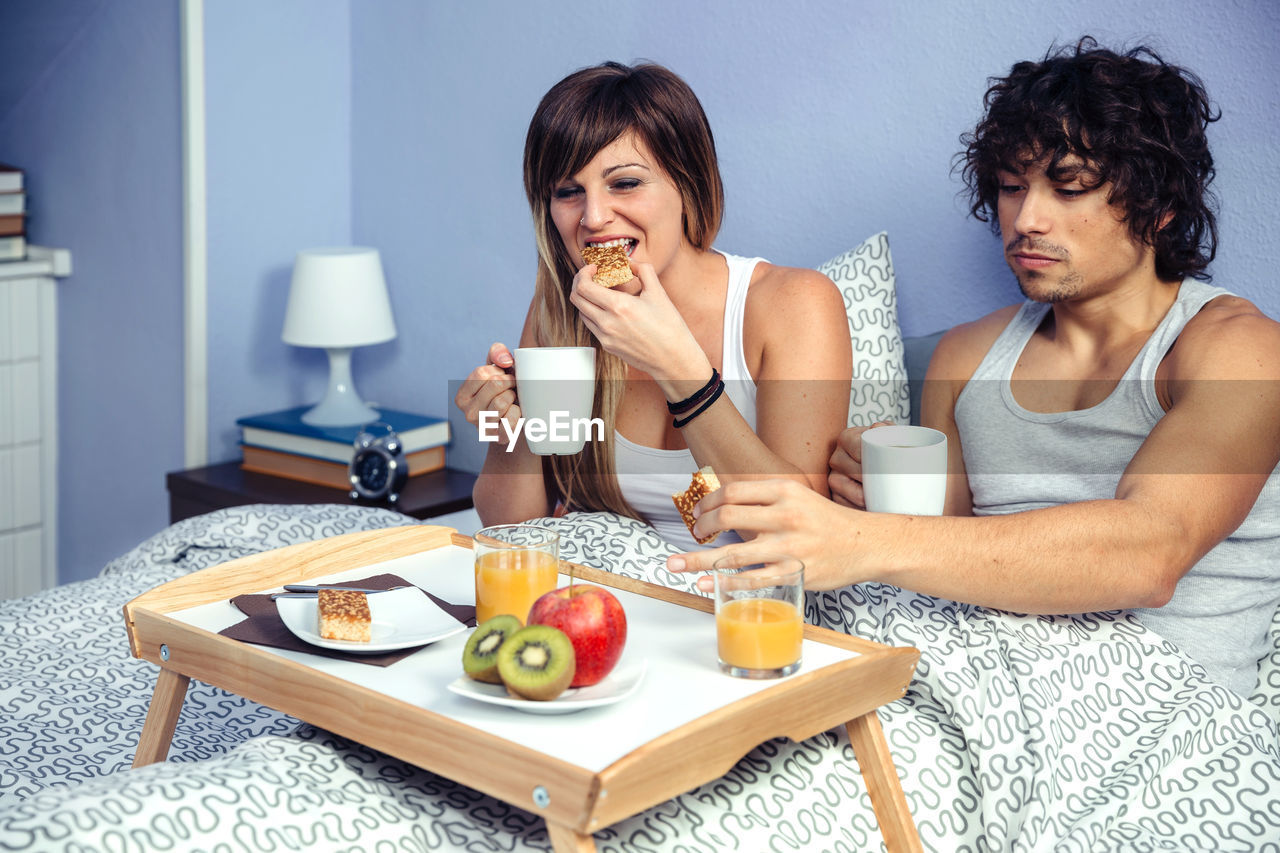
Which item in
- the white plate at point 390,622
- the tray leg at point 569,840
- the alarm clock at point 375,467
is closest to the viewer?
the tray leg at point 569,840

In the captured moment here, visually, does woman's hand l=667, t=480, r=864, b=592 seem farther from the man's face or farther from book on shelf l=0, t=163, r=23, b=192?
book on shelf l=0, t=163, r=23, b=192

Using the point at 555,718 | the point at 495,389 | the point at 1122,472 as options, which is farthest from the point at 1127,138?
the point at 555,718

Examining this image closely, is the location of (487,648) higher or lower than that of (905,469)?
lower

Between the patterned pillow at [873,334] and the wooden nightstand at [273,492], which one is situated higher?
the patterned pillow at [873,334]

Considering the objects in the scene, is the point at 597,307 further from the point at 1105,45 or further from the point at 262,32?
the point at 262,32

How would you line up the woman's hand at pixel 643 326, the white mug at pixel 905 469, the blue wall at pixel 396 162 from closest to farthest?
the white mug at pixel 905 469, the woman's hand at pixel 643 326, the blue wall at pixel 396 162

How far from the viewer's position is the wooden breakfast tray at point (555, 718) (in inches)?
34.4

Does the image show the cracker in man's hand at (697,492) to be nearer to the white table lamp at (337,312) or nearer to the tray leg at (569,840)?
the tray leg at (569,840)

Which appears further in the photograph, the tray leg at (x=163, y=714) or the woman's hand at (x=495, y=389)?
the woman's hand at (x=495, y=389)

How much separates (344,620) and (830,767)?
501mm

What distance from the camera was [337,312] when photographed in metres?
2.72

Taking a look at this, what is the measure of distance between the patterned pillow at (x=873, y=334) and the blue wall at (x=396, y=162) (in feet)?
0.51

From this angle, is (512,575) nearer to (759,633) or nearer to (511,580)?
(511,580)

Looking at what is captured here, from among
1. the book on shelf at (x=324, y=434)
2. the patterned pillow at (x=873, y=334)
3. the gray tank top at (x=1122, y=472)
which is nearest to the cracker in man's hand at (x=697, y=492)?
the gray tank top at (x=1122, y=472)
